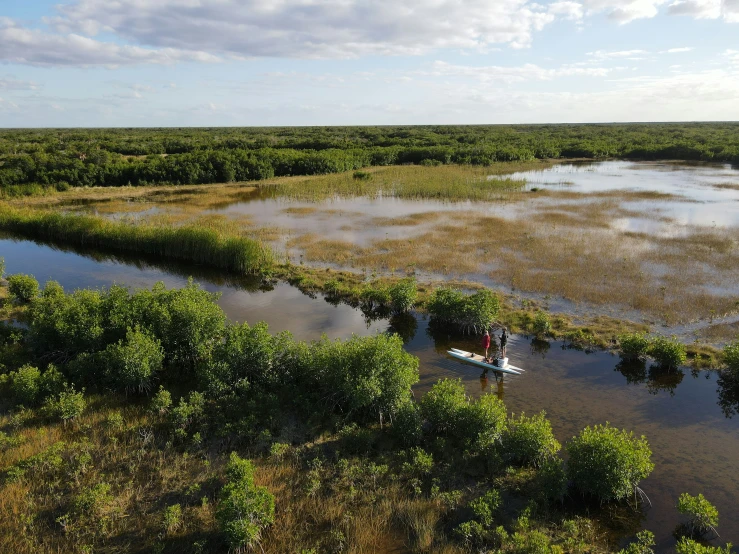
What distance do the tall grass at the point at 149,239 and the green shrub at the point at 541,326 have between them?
15337 mm

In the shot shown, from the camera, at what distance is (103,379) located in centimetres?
1458

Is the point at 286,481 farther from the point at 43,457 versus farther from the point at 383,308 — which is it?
the point at 383,308

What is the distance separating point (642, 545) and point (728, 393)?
8.69 m

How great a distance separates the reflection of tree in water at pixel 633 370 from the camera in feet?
52.7

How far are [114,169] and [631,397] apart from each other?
59866mm

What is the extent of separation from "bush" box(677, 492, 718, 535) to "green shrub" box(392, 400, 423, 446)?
19.3 feet

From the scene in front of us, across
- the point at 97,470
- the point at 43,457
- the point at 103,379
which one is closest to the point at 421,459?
the point at 97,470

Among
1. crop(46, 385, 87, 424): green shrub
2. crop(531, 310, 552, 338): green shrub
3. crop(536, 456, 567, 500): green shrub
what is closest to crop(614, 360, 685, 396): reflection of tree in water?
crop(531, 310, 552, 338): green shrub

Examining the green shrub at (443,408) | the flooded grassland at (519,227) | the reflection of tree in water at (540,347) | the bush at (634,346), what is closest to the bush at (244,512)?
the green shrub at (443,408)

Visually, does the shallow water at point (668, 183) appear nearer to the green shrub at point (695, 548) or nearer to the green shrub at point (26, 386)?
the green shrub at point (695, 548)

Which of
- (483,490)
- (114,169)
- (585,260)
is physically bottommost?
(483,490)

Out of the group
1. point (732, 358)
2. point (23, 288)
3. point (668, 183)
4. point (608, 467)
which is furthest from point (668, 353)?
point (668, 183)

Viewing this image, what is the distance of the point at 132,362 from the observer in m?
13.8

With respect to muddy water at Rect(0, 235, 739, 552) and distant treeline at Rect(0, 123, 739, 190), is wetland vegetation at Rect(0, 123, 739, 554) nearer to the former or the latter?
muddy water at Rect(0, 235, 739, 552)
